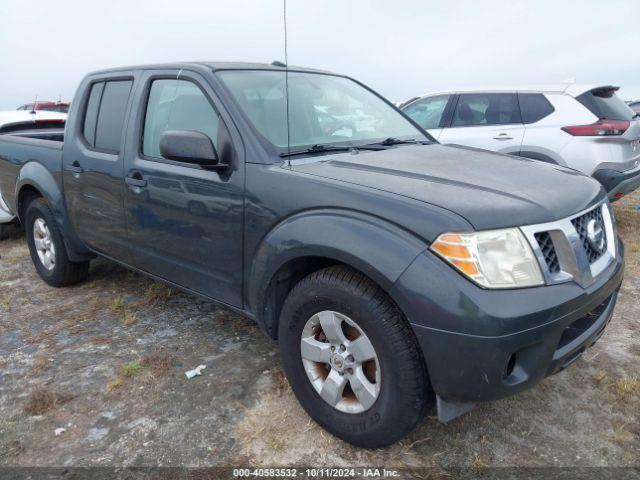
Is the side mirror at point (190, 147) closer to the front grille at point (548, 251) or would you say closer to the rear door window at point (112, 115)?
the rear door window at point (112, 115)

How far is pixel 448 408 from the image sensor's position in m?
2.00

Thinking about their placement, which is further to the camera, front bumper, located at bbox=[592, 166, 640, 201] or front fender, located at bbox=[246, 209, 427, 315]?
front bumper, located at bbox=[592, 166, 640, 201]

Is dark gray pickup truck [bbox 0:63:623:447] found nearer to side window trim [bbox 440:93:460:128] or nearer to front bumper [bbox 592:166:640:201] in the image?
front bumper [bbox 592:166:640:201]

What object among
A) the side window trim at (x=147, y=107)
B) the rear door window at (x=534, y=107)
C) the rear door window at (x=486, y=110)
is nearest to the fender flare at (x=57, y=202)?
the side window trim at (x=147, y=107)

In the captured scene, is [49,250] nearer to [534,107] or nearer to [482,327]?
[482,327]

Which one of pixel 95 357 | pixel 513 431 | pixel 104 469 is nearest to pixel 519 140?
pixel 513 431

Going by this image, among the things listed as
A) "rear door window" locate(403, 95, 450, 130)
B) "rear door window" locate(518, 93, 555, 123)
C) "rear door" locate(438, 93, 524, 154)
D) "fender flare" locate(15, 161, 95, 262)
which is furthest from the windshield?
"rear door window" locate(403, 95, 450, 130)

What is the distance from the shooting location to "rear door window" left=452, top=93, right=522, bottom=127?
592 cm

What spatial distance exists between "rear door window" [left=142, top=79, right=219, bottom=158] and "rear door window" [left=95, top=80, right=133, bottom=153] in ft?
0.93

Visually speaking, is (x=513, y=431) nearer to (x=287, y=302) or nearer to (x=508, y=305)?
(x=508, y=305)

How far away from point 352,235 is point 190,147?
1.00m

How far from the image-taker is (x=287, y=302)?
7.68 feet

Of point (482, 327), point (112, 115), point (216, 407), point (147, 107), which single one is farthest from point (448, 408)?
point (112, 115)

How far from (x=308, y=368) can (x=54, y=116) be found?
5.24 metres
